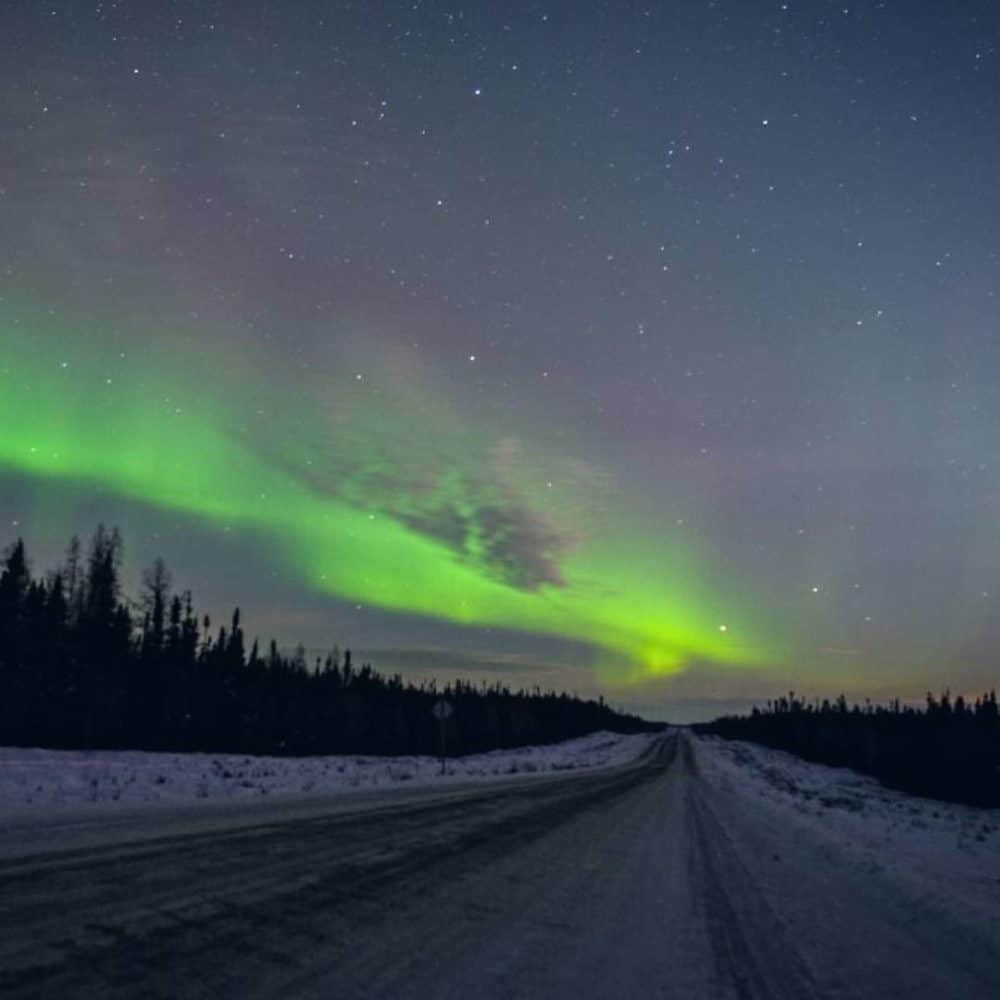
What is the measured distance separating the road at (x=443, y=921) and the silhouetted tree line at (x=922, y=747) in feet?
161

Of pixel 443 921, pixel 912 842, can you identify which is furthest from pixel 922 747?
pixel 443 921

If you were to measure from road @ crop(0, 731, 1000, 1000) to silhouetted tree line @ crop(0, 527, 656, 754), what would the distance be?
45.4 m

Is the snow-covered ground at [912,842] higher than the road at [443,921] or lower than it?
lower

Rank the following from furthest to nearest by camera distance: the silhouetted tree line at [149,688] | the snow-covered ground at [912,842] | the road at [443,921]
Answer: the silhouetted tree line at [149,688] → the snow-covered ground at [912,842] → the road at [443,921]

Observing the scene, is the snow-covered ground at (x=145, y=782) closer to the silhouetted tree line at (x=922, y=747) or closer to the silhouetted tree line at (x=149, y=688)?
the silhouetted tree line at (x=149, y=688)

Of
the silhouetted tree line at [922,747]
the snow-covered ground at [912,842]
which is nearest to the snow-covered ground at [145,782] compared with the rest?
the snow-covered ground at [912,842]

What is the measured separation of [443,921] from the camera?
8.05 m

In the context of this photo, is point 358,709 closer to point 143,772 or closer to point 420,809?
point 143,772

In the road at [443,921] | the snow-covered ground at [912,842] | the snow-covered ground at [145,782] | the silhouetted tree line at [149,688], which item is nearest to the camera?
the road at [443,921]

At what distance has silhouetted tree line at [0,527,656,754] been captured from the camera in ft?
181

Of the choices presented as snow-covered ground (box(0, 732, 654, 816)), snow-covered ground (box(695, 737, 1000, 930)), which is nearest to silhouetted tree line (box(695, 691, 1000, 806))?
snow-covered ground (box(695, 737, 1000, 930))

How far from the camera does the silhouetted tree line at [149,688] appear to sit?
55.1 meters

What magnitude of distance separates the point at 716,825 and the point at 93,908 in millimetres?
17097

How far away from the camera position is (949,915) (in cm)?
1055
